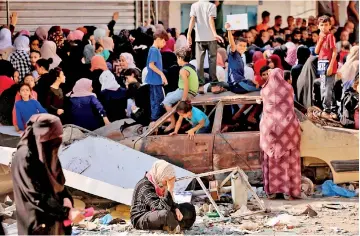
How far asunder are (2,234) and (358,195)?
4326 mm

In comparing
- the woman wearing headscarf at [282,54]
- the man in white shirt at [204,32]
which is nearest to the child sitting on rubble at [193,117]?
the man in white shirt at [204,32]

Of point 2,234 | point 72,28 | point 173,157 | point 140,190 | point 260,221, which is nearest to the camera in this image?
A: point 2,234

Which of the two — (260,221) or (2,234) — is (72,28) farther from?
(2,234)

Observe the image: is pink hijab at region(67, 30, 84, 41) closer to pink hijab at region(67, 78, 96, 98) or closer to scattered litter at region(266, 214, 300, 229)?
pink hijab at region(67, 78, 96, 98)

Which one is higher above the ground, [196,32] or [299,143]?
[196,32]

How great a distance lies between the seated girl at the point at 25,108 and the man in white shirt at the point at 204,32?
71.4 inches

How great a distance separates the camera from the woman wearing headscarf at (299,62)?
12398 millimetres

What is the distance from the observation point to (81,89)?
11.6 metres

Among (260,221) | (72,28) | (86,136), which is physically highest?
(72,28)

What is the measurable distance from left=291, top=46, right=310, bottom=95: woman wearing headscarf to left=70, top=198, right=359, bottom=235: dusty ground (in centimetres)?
212

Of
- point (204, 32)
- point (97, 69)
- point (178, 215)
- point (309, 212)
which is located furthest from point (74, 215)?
point (97, 69)

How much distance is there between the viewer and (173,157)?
10734 millimetres

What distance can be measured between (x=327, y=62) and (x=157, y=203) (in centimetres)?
347

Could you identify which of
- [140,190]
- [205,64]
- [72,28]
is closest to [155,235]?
[140,190]
